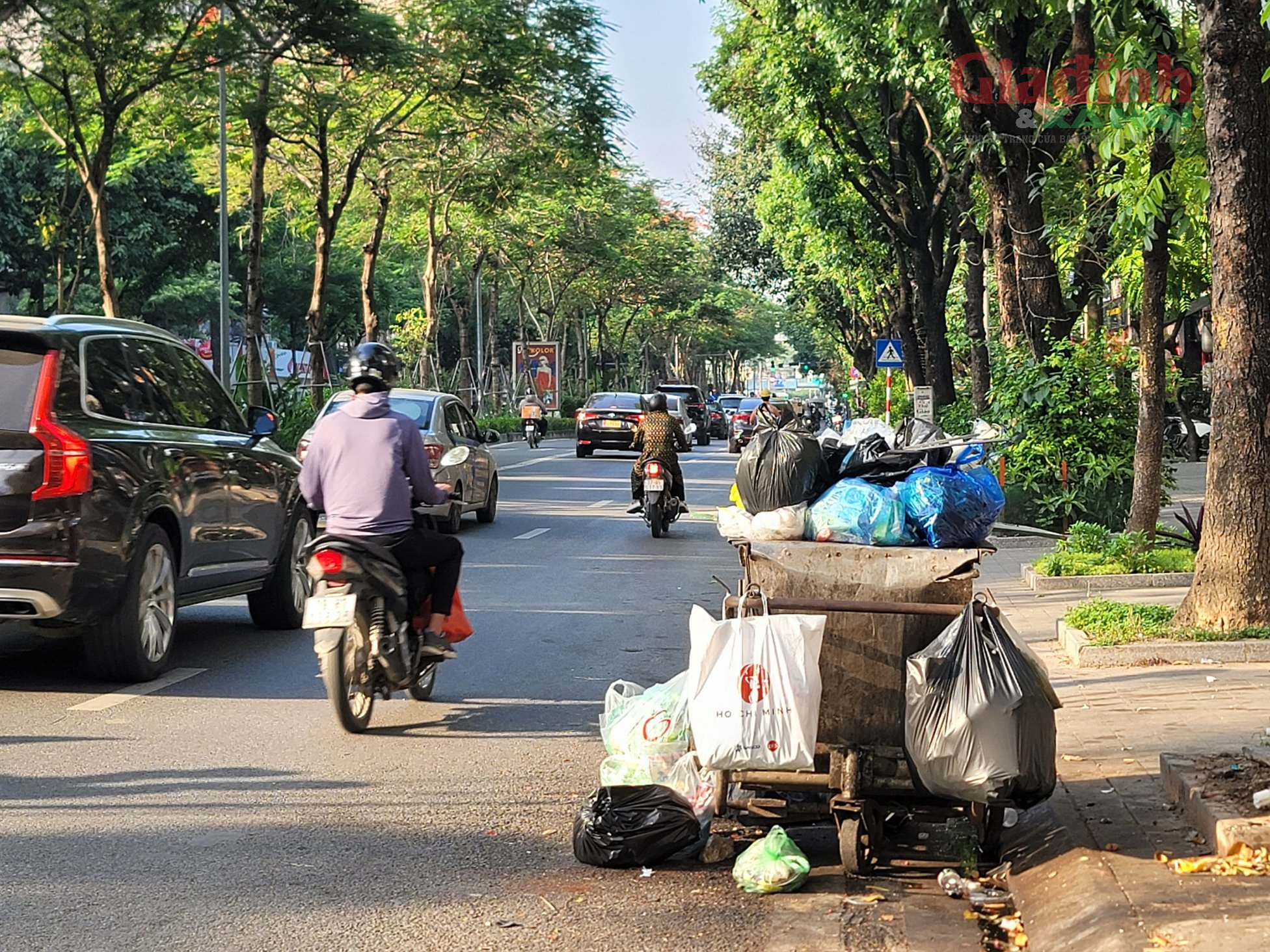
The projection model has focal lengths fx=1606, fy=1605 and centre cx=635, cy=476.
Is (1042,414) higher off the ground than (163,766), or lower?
higher

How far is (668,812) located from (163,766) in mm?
2554

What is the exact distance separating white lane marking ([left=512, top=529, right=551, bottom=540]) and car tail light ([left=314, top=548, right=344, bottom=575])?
10.9m

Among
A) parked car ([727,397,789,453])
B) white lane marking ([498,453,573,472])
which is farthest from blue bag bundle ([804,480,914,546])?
parked car ([727,397,789,453])

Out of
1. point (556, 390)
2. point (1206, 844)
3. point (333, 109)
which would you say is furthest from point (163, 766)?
point (556, 390)

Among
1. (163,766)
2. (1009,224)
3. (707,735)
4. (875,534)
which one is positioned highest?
(1009,224)

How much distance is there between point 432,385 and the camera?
45.1 meters

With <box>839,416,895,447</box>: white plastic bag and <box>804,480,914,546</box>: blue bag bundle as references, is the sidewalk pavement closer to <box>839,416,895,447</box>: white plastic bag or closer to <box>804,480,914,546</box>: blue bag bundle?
<box>804,480,914,546</box>: blue bag bundle

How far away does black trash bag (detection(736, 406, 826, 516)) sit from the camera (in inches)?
257

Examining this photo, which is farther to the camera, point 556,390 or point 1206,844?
point 556,390

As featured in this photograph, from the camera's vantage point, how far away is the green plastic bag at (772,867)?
217 inches

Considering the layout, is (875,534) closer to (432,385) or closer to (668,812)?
(668,812)

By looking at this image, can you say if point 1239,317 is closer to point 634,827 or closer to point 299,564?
point 634,827

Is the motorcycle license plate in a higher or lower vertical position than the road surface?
higher

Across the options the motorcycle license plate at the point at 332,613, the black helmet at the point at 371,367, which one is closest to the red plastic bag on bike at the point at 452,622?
the motorcycle license plate at the point at 332,613
